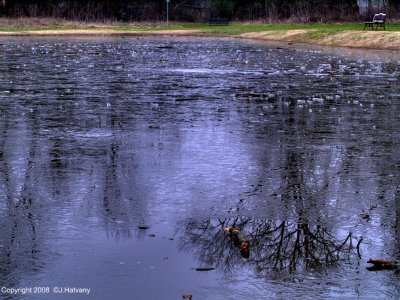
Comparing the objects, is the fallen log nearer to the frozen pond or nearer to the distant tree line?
the frozen pond

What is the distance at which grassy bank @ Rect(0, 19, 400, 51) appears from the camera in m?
35.8

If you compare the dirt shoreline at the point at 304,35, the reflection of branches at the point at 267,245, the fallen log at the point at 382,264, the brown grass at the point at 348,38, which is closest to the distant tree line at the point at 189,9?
the dirt shoreline at the point at 304,35

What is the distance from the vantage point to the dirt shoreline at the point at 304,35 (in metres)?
34.5

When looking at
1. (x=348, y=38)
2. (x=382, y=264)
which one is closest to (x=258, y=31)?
(x=348, y=38)

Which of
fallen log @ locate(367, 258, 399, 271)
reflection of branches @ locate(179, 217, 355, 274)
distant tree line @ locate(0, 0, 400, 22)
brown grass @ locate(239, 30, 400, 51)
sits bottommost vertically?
fallen log @ locate(367, 258, 399, 271)

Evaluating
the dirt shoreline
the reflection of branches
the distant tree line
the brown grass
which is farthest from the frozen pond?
the distant tree line

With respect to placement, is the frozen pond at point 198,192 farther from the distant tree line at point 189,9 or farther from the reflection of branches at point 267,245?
the distant tree line at point 189,9

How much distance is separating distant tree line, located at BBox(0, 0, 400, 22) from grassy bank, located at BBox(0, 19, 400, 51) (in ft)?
12.2

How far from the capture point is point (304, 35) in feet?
138

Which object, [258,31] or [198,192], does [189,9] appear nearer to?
[258,31]

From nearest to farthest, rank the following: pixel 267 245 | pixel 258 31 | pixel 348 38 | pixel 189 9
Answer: pixel 267 245 < pixel 348 38 < pixel 258 31 < pixel 189 9

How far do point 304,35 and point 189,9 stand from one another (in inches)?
1348

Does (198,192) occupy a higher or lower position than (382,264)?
higher

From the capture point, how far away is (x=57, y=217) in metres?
6.56
